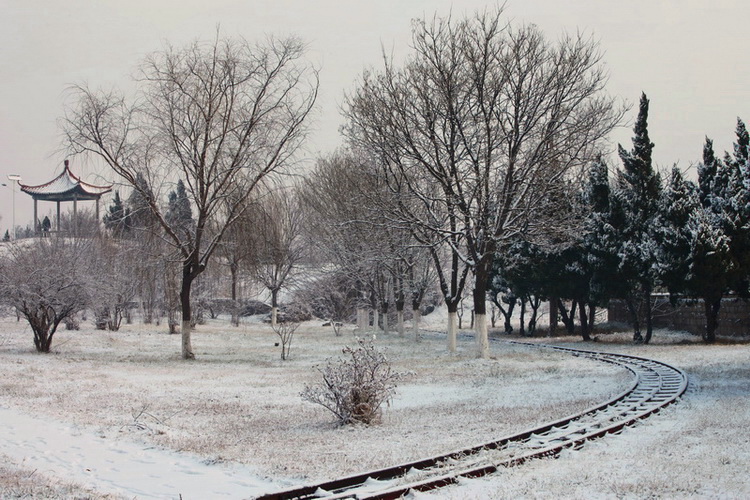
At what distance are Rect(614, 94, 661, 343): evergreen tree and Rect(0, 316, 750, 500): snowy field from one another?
8.53 meters

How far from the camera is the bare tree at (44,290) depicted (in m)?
27.8

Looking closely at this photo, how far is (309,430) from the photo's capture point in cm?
1307

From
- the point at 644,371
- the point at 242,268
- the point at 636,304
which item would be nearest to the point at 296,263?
the point at 242,268

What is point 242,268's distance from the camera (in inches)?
2516

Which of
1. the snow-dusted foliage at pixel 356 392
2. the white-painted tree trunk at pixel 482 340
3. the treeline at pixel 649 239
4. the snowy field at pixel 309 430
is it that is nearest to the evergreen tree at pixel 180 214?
the snowy field at pixel 309 430

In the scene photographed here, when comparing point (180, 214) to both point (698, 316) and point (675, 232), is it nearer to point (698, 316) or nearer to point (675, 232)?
point (675, 232)

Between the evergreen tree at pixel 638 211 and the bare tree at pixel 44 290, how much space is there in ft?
76.8

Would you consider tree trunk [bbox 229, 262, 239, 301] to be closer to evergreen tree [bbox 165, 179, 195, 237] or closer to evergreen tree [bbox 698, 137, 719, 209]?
evergreen tree [bbox 165, 179, 195, 237]

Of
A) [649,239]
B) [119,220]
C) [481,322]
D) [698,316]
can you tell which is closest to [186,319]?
[119,220]

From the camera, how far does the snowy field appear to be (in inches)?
334

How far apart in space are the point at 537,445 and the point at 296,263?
5428 centimetres

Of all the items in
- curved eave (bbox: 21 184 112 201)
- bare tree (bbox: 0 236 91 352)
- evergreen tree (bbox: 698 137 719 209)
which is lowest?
bare tree (bbox: 0 236 91 352)

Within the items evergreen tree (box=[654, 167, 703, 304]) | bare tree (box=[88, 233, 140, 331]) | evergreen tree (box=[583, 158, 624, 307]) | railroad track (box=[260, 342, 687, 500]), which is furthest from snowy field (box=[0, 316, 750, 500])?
bare tree (box=[88, 233, 140, 331])

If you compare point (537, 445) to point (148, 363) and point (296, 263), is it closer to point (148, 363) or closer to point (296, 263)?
point (148, 363)
